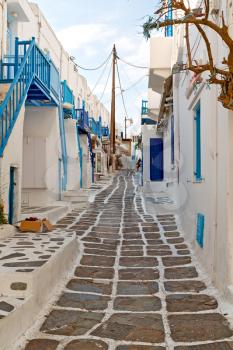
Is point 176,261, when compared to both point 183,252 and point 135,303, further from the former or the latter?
point 135,303

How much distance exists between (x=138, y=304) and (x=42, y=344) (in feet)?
4.72

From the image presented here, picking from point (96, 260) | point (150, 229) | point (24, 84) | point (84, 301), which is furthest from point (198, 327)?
point (24, 84)

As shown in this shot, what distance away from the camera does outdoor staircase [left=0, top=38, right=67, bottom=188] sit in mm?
7355

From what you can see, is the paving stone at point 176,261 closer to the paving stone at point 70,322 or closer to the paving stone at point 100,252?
the paving stone at point 100,252

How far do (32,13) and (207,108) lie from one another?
1098 cm

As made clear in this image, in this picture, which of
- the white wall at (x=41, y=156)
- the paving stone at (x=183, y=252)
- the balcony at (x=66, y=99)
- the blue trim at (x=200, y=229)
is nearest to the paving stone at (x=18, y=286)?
the blue trim at (x=200, y=229)

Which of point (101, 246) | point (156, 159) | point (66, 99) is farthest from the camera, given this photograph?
point (156, 159)

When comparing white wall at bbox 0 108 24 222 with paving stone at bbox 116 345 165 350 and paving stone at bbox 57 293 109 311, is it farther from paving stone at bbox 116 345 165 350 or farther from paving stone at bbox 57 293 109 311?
paving stone at bbox 116 345 165 350

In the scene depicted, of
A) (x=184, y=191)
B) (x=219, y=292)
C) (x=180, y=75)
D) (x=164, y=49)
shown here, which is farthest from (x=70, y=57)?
(x=219, y=292)

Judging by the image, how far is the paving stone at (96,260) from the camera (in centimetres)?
610

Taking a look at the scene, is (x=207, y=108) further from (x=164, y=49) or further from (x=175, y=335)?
(x=164, y=49)

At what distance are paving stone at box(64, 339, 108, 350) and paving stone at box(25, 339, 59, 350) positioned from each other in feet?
0.41

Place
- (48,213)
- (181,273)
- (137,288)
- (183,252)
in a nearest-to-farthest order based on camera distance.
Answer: (137,288)
(181,273)
(183,252)
(48,213)

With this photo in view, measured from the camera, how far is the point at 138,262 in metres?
6.25
